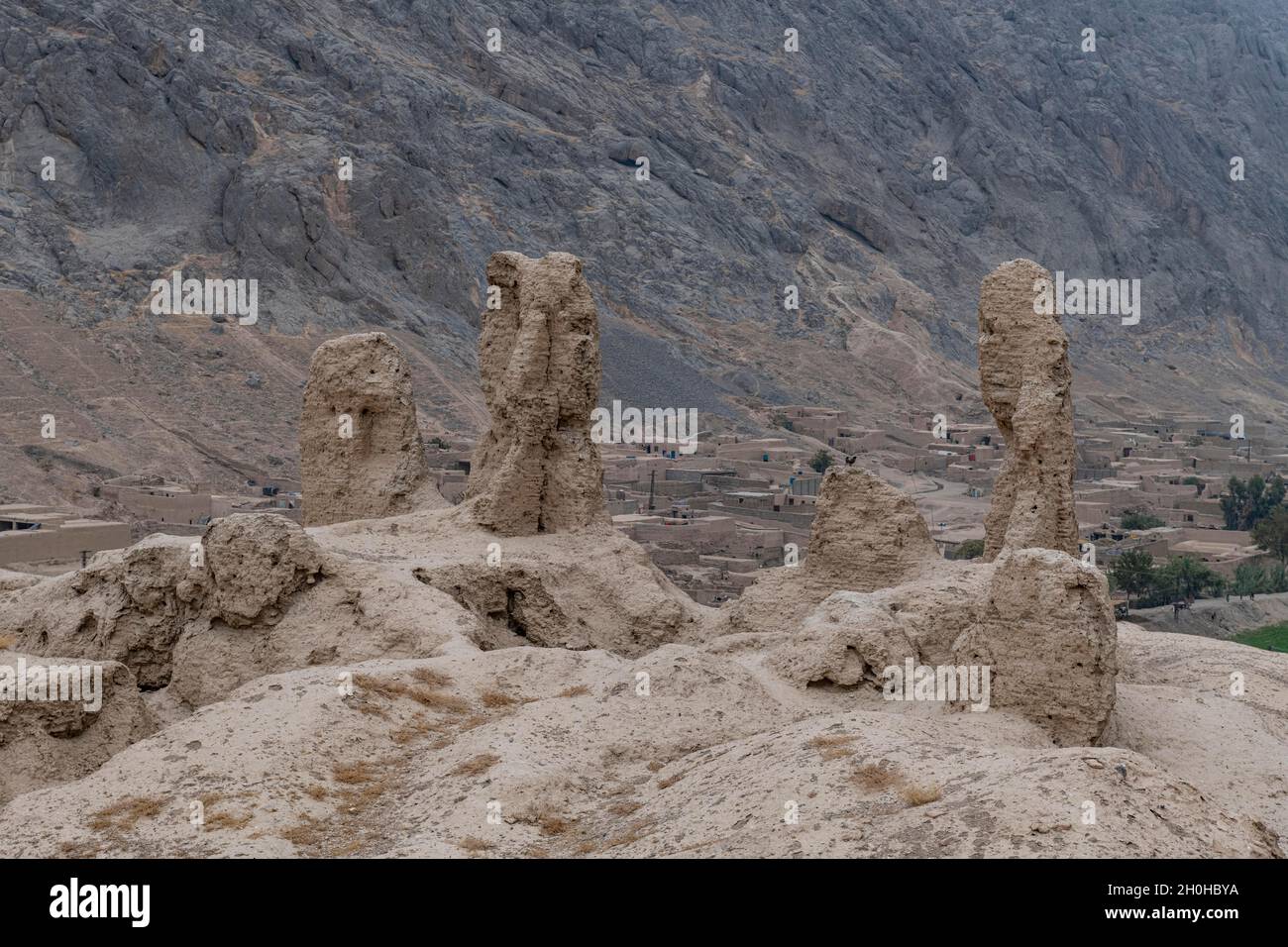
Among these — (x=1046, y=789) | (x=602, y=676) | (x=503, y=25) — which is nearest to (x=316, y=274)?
(x=503, y=25)

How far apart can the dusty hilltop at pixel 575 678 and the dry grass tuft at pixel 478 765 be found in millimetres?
22

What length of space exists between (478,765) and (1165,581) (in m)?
36.5

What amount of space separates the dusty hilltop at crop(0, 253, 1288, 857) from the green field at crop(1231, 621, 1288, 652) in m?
24.3

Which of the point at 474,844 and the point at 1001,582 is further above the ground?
the point at 1001,582

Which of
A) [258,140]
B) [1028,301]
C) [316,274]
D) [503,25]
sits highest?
[503,25]

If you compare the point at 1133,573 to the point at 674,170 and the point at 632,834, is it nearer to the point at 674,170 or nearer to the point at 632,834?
the point at 632,834

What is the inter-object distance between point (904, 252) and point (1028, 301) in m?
82.1

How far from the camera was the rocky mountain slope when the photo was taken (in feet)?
207

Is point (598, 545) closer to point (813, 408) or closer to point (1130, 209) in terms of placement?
point (813, 408)

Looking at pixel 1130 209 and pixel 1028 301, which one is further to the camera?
pixel 1130 209

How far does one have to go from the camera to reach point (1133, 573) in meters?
44.5

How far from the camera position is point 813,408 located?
76188 millimetres

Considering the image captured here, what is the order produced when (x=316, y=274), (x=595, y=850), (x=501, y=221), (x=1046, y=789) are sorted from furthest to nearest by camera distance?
(x=501, y=221)
(x=316, y=274)
(x=595, y=850)
(x=1046, y=789)

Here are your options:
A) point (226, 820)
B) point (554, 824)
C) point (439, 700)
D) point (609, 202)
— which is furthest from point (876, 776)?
point (609, 202)
